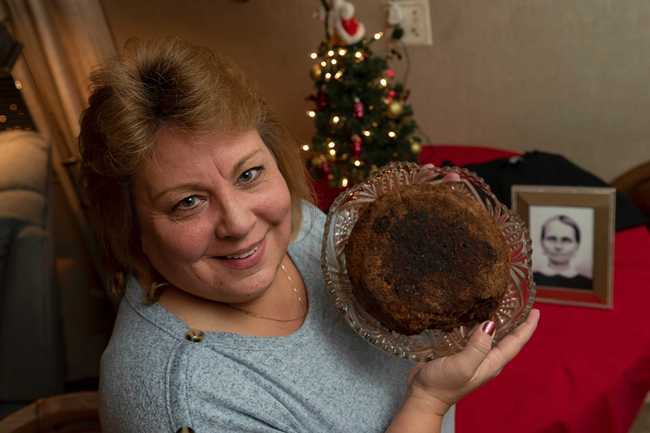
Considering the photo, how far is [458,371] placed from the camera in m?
0.89

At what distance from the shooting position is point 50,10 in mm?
2268

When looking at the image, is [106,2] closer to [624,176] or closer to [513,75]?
[513,75]

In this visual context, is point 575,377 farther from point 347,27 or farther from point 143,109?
point 347,27

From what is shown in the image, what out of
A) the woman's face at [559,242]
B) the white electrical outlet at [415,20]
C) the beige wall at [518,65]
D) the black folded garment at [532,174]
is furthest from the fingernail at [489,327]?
the white electrical outlet at [415,20]

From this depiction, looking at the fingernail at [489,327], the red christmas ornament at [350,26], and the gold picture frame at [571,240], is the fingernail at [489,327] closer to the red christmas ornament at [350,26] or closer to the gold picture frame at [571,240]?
the gold picture frame at [571,240]

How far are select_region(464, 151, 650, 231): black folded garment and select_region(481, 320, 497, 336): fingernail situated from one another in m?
0.84

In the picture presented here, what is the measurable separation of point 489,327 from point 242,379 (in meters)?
0.40

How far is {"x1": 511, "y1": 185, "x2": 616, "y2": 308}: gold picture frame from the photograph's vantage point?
1340 millimetres

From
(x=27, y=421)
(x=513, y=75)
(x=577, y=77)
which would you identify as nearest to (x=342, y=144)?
(x=513, y=75)

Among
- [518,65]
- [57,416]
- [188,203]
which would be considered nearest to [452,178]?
[188,203]

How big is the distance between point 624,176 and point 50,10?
2.43 meters

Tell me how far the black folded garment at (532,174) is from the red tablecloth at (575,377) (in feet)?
1.49

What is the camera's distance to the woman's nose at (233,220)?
32.5 inches

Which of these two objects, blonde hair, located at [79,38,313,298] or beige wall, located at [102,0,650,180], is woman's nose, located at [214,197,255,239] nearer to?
blonde hair, located at [79,38,313,298]
